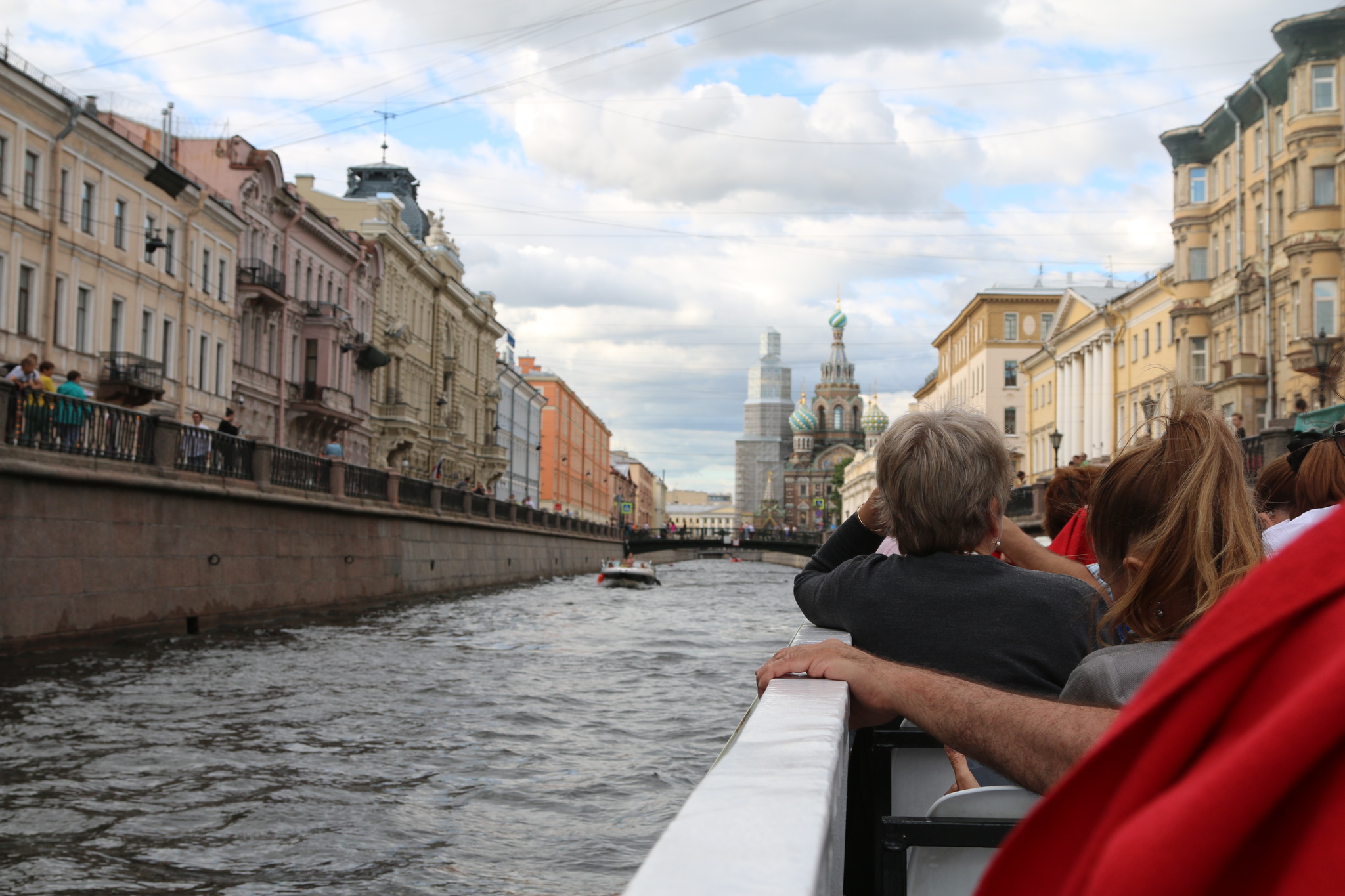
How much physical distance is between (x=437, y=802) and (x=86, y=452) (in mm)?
10717

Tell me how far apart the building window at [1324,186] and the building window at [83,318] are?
2846cm

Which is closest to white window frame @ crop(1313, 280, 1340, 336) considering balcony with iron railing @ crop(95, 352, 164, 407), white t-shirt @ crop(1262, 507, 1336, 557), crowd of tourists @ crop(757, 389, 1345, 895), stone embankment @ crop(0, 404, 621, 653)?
stone embankment @ crop(0, 404, 621, 653)

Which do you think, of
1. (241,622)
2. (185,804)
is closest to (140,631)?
(241,622)

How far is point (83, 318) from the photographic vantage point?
28.5 metres

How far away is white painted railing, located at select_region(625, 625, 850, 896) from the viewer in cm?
114

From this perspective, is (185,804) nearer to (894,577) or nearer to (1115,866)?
(894,577)

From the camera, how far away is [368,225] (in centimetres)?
5247

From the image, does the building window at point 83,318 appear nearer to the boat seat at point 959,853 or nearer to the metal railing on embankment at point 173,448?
the metal railing on embankment at point 173,448

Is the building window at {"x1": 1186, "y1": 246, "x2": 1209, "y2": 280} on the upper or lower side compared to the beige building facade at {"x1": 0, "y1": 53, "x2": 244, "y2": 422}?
upper

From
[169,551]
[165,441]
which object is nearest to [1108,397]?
[165,441]

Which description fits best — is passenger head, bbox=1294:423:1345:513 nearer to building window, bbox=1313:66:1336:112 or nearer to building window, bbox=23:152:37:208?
building window, bbox=23:152:37:208

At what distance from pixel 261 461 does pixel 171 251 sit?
477 inches

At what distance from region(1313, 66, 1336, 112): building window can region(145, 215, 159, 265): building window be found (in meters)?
28.1

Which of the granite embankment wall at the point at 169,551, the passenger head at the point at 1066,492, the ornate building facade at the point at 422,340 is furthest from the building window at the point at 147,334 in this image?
the passenger head at the point at 1066,492
